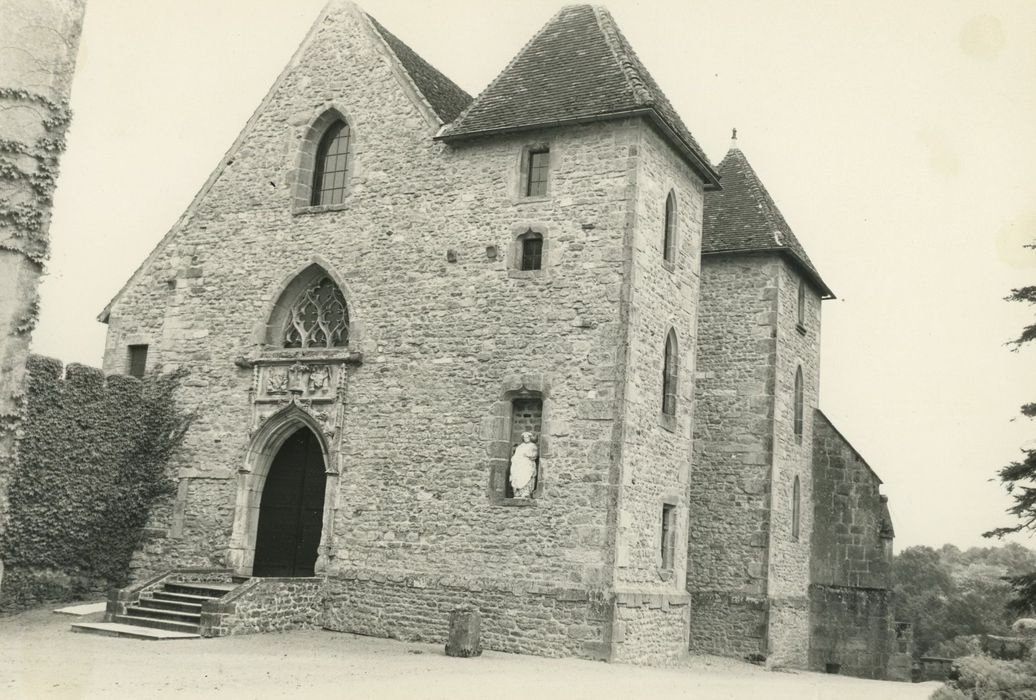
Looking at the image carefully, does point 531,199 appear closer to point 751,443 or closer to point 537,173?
point 537,173

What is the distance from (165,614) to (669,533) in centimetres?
769

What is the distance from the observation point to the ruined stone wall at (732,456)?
19.2 meters

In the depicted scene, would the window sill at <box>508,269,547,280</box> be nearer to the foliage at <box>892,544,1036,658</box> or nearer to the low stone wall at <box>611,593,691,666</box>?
the low stone wall at <box>611,593,691,666</box>

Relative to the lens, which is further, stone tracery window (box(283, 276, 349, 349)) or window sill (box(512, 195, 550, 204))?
stone tracery window (box(283, 276, 349, 349))

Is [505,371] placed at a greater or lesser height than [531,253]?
lesser

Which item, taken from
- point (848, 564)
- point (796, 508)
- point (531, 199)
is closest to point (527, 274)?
point (531, 199)

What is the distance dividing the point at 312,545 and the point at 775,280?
10.0 m

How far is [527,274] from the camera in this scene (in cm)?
1600

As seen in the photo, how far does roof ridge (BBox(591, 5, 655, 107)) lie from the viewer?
15773mm

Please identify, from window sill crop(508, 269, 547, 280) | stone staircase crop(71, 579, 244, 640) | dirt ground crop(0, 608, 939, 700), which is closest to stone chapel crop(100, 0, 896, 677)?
window sill crop(508, 269, 547, 280)

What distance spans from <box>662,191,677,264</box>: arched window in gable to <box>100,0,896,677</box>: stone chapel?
0.04 metres

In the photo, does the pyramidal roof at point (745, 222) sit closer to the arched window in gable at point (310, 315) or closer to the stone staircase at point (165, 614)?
the arched window in gable at point (310, 315)

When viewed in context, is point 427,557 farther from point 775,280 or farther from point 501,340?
point 775,280

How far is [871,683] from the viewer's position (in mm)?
18031
